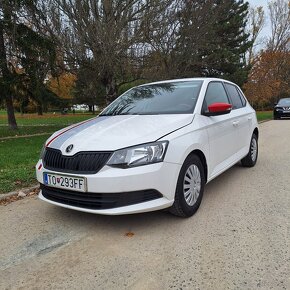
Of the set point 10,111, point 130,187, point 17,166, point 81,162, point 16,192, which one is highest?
point 10,111

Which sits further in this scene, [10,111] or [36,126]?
[36,126]

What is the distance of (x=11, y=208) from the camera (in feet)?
14.7

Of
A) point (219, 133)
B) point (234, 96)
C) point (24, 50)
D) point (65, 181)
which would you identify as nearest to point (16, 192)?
point (65, 181)

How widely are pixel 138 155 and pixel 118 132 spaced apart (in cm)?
47

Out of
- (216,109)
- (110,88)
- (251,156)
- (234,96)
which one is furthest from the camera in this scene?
(110,88)

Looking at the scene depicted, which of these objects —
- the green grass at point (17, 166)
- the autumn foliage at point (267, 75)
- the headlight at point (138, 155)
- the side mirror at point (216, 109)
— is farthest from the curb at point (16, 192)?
the autumn foliage at point (267, 75)

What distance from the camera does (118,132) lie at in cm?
372

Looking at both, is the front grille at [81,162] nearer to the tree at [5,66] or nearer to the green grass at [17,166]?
the green grass at [17,166]

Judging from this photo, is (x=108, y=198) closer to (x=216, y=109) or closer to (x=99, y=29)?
(x=216, y=109)

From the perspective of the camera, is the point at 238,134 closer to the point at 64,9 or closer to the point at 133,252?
the point at 133,252

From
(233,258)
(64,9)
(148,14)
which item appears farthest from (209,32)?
(233,258)

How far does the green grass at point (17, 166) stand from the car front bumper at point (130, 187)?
2.20 meters

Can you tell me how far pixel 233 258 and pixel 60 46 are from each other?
10.3m

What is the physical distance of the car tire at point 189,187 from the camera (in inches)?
145
